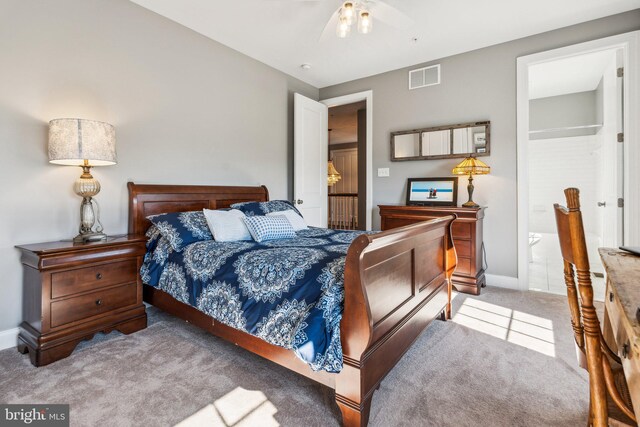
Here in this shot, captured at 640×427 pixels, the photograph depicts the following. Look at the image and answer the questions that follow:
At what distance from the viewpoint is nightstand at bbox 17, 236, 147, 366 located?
2.01 m

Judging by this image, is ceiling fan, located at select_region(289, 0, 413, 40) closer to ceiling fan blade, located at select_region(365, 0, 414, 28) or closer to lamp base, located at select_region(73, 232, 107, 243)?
ceiling fan blade, located at select_region(365, 0, 414, 28)

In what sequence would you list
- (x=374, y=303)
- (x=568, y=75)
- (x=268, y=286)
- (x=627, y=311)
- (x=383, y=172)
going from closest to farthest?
1. (x=627, y=311)
2. (x=374, y=303)
3. (x=268, y=286)
4. (x=383, y=172)
5. (x=568, y=75)

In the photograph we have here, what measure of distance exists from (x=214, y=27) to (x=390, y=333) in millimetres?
3308

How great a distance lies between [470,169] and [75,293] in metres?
3.72

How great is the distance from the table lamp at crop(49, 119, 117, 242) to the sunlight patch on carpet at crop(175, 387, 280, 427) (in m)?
1.53

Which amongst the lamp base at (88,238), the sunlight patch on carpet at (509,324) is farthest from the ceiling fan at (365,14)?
the sunlight patch on carpet at (509,324)

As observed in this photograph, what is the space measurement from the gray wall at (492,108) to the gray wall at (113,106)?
207 cm

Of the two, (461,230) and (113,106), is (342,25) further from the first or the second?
(461,230)

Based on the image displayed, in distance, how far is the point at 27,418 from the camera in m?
1.55

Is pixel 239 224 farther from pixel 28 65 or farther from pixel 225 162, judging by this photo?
pixel 28 65

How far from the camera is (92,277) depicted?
2.23 m

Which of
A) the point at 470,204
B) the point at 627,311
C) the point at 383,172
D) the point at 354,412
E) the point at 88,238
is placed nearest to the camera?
the point at 627,311

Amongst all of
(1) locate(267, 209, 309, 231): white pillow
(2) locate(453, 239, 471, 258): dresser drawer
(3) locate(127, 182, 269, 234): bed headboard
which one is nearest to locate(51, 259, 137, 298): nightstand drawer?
(3) locate(127, 182, 269, 234): bed headboard

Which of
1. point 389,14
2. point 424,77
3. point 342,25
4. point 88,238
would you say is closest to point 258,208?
point 88,238
